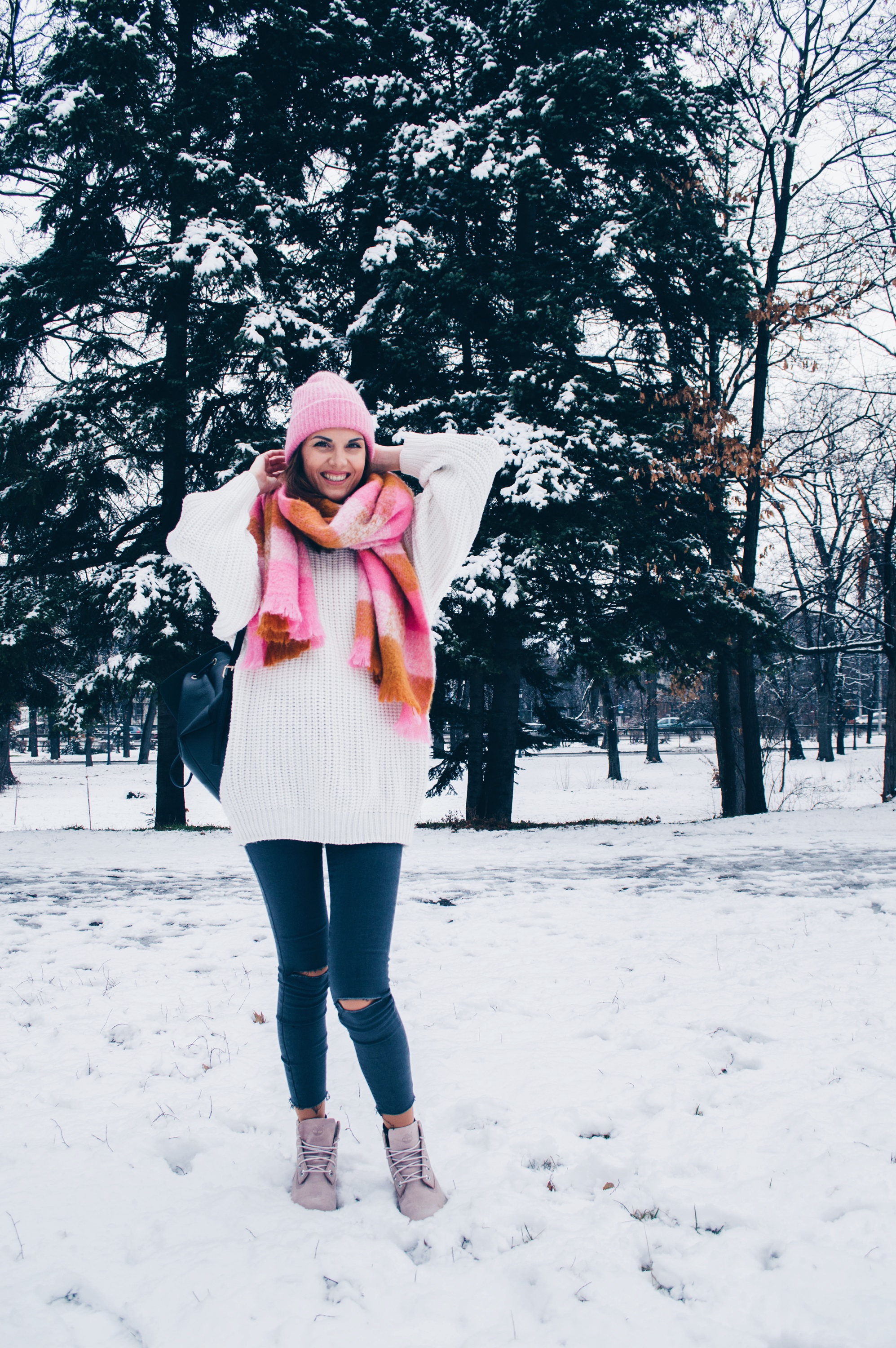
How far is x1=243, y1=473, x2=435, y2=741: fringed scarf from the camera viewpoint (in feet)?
6.80

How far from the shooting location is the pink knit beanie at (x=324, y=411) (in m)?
2.21

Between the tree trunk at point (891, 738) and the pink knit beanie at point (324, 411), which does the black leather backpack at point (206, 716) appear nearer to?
the pink knit beanie at point (324, 411)

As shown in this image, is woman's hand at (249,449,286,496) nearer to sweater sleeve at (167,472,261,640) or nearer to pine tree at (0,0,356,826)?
sweater sleeve at (167,472,261,640)

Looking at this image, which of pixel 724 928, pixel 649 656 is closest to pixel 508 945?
pixel 724 928

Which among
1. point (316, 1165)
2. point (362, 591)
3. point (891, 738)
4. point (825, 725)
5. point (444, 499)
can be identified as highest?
point (444, 499)

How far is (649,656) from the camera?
1076 centimetres

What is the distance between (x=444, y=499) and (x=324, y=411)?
40cm

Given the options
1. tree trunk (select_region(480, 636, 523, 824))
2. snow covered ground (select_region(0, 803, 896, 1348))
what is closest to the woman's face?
snow covered ground (select_region(0, 803, 896, 1348))

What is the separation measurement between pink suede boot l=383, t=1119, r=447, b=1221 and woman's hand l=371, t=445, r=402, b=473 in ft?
5.86

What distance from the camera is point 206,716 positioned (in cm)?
227

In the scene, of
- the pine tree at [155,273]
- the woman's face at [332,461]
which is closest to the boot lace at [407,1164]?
the woman's face at [332,461]

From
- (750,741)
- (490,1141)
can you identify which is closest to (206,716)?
(490,1141)

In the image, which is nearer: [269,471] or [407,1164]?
[407,1164]

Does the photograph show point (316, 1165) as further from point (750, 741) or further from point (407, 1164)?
point (750, 741)
